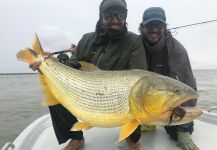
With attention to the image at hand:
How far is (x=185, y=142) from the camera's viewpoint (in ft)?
14.0

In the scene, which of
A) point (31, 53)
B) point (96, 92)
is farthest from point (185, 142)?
point (31, 53)

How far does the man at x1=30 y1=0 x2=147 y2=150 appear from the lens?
4246 millimetres

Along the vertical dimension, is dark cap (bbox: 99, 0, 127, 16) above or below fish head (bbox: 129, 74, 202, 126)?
above

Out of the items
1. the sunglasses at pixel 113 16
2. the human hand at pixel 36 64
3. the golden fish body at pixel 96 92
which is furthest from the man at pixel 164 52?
the human hand at pixel 36 64

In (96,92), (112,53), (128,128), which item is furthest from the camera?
(112,53)

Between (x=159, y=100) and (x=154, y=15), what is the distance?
5.99 feet

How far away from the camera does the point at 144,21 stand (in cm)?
465

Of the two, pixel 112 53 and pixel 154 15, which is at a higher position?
pixel 154 15

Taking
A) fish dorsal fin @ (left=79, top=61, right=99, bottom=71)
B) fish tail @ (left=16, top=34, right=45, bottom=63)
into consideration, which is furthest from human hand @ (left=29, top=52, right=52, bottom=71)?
fish dorsal fin @ (left=79, top=61, right=99, bottom=71)

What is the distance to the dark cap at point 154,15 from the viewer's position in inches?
179

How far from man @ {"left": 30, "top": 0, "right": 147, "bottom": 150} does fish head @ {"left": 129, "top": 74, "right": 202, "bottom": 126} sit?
39.1 inches

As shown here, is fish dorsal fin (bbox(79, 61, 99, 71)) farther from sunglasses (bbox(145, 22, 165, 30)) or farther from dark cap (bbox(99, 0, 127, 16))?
sunglasses (bbox(145, 22, 165, 30))

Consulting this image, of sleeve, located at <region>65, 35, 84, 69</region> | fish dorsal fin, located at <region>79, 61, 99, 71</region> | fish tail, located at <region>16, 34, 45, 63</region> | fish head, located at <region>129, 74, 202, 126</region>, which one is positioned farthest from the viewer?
sleeve, located at <region>65, 35, 84, 69</region>

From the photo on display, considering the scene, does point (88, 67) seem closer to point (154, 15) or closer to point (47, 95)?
point (47, 95)
